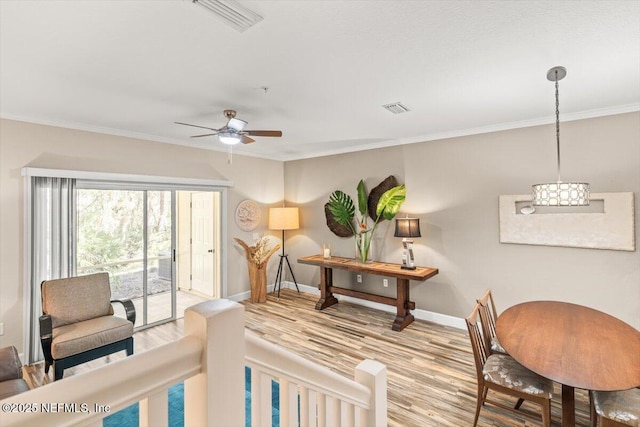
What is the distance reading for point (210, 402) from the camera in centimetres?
60

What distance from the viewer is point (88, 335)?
287 cm

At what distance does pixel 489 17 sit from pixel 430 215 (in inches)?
118

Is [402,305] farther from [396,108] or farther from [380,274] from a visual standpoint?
[396,108]

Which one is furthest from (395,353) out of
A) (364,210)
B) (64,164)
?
(64,164)

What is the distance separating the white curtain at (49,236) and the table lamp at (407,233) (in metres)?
4.10

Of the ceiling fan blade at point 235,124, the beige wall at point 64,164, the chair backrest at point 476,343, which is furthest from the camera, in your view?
the beige wall at point 64,164

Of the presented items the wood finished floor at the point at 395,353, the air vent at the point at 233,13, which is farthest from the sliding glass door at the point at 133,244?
the air vent at the point at 233,13

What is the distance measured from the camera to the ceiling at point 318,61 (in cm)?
168

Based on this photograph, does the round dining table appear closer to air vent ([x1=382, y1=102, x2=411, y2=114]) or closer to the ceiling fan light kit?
air vent ([x1=382, y1=102, x2=411, y2=114])

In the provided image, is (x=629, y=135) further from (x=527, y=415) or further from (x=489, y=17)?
(x=527, y=415)

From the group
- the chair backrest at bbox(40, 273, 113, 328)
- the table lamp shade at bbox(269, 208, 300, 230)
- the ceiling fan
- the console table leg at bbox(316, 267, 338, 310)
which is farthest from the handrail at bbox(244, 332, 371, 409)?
the table lamp shade at bbox(269, 208, 300, 230)

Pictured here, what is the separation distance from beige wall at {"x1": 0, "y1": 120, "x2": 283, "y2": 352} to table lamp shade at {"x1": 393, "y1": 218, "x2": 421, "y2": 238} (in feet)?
9.39

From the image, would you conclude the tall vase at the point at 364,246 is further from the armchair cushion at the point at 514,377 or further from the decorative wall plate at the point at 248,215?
the armchair cushion at the point at 514,377

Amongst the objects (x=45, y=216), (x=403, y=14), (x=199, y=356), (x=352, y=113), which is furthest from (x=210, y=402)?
(x=45, y=216)
